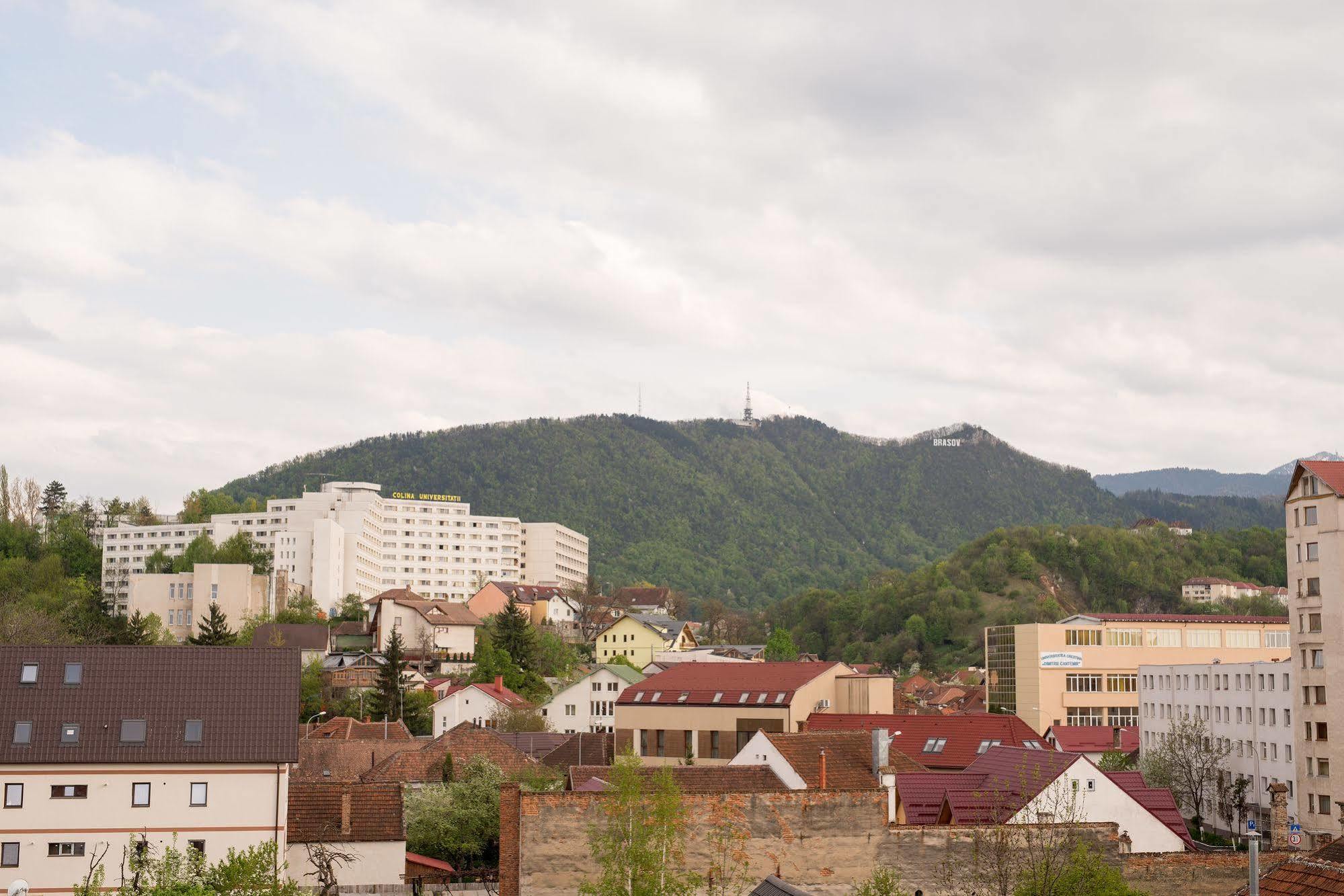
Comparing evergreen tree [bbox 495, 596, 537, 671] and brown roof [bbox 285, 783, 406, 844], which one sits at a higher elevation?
evergreen tree [bbox 495, 596, 537, 671]

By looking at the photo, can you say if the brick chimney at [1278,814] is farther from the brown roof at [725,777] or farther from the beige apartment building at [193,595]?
the beige apartment building at [193,595]

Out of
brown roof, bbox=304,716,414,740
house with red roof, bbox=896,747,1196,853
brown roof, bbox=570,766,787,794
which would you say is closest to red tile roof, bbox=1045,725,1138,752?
brown roof, bbox=304,716,414,740

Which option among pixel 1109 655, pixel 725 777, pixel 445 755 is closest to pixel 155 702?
pixel 725 777

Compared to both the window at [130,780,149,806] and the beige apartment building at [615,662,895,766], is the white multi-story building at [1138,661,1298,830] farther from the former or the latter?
the window at [130,780,149,806]

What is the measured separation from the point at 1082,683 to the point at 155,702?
77.7 meters

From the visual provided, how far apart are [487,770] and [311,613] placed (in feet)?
345

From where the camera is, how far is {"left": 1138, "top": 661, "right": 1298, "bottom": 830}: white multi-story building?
239 ft

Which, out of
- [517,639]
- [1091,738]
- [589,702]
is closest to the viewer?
[1091,738]

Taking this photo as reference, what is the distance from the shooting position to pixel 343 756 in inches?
2670

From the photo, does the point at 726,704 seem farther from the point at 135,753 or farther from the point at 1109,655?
the point at 135,753

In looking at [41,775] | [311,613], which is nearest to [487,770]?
[41,775]

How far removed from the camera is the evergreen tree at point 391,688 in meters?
102

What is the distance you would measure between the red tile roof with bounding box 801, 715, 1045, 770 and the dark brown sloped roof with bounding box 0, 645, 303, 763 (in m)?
29.4

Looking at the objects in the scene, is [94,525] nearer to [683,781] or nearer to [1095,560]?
[1095,560]
